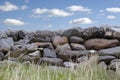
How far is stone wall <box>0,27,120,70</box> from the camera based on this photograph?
8587 mm

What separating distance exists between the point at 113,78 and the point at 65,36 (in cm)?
556

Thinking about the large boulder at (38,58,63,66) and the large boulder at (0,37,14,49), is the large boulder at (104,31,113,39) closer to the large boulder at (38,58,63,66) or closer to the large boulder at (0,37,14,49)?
the large boulder at (38,58,63,66)

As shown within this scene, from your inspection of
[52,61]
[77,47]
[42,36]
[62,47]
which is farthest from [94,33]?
[52,61]

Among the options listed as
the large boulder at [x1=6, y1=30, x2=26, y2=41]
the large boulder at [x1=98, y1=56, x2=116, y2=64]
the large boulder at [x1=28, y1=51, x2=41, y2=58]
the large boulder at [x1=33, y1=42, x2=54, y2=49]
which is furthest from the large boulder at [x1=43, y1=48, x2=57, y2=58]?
the large boulder at [x1=6, y1=30, x2=26, y2=41]

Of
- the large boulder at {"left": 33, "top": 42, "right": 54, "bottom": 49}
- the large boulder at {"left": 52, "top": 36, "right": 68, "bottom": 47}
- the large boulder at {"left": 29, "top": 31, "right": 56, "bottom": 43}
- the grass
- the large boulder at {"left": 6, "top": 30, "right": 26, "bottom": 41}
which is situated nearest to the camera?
the grass

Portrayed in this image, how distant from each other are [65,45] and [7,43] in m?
1.63

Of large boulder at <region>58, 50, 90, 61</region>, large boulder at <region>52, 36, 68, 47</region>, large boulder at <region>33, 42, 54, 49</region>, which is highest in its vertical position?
large boulder at <region>52, 36, 68, 47</region>

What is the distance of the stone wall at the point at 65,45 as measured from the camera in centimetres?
859

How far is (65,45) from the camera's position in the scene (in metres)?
9.26

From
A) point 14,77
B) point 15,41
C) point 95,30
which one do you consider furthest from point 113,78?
point 15,41

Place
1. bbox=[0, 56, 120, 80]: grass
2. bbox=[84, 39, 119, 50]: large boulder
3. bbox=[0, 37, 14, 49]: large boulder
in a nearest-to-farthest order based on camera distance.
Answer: bbox=[0, 56, 120, 80]: grass < bbox=[84, 39, 119, 50]: large boulder < bbox=[0, 37, 14, 49]: large boulder

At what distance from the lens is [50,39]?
9.71m

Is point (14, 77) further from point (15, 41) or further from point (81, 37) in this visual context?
point (15, 41)

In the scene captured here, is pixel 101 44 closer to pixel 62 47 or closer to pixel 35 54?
pixel 62 47
